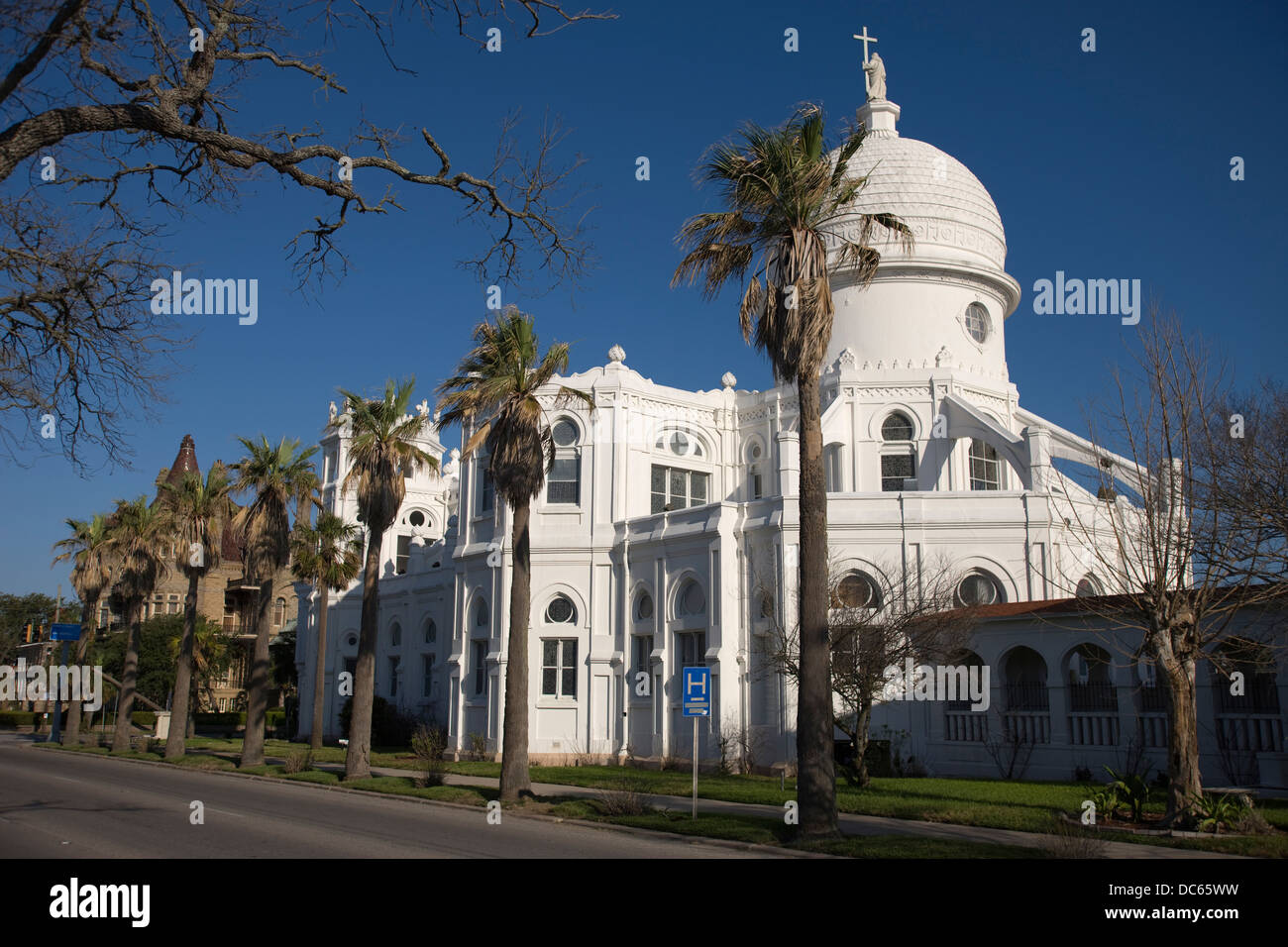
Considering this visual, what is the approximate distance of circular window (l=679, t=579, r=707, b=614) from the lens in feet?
110

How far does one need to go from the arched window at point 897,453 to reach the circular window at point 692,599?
7407 mm

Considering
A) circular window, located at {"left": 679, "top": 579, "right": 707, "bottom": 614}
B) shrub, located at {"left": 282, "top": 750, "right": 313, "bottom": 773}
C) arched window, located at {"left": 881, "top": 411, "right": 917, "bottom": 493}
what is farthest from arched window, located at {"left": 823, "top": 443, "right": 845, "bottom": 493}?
shrub, located at {"left": 282, "top": 750, "right": 313, "bottom": 773}

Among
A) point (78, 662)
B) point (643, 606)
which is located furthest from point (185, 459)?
point (643, 606)

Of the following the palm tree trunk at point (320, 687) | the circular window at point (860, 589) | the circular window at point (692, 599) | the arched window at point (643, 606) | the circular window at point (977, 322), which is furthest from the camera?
the palm tree trunk at point (320, 687)

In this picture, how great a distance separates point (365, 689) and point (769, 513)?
12290 millimetres

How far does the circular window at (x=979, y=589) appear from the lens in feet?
101

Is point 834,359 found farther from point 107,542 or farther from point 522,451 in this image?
point 107,542

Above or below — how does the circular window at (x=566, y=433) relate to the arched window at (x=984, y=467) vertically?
above

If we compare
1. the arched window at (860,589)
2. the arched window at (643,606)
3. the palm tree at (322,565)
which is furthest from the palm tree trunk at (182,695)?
the arched window at (860,589)

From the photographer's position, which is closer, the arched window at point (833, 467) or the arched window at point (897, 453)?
the arched window at point (897, 453)

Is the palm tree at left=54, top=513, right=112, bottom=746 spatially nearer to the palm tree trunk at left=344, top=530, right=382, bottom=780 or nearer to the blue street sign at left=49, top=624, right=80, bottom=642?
the blue street sign at left=49, top=624, right=80, bottom=642

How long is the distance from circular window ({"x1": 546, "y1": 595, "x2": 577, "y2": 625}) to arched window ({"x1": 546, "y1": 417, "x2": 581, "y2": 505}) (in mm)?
3359

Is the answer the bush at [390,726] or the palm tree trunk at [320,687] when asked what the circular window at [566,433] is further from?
the bush at [390,726]
